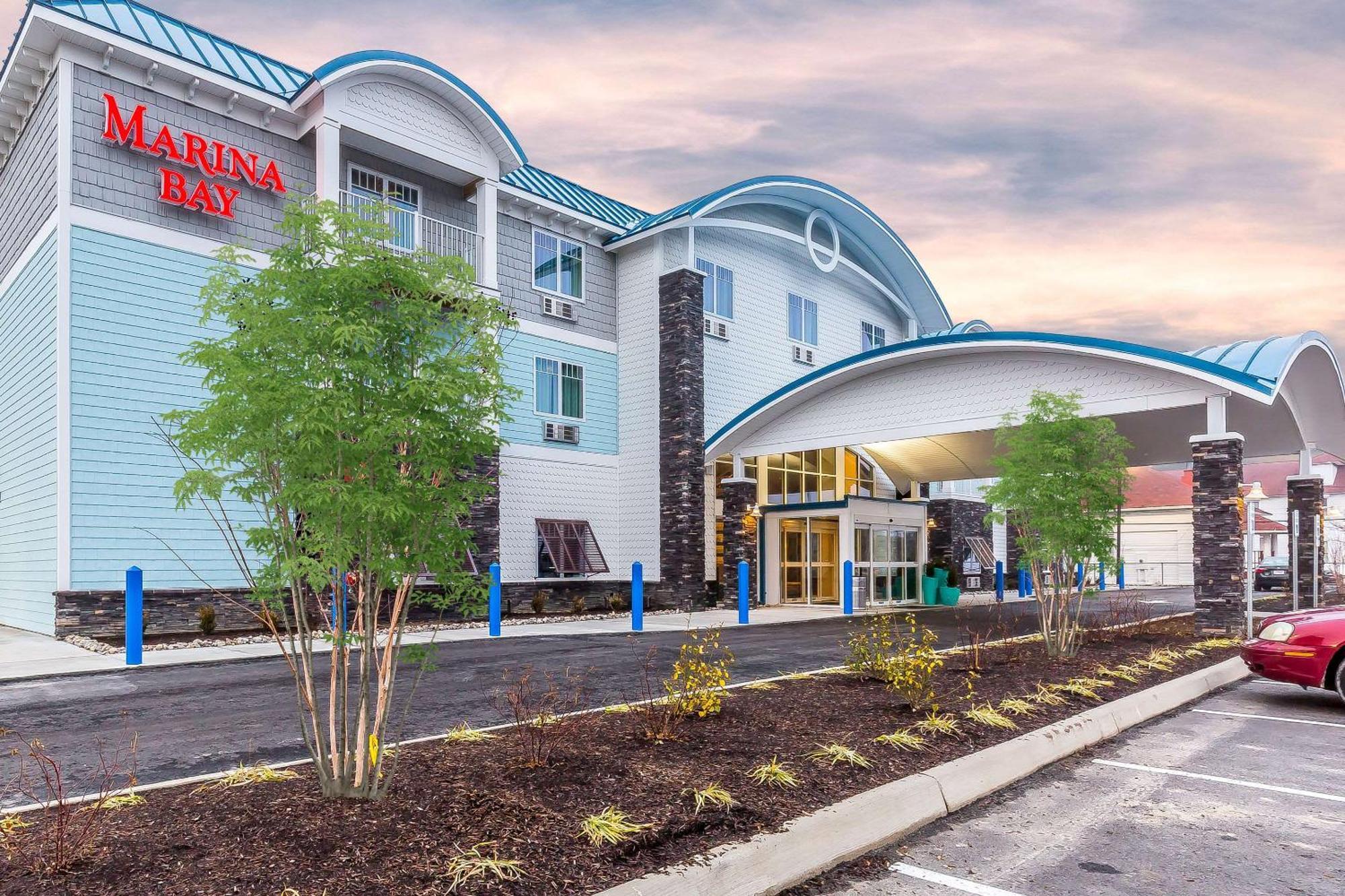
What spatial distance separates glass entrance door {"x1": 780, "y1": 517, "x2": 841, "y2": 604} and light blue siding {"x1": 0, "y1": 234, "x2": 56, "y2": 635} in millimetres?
18108

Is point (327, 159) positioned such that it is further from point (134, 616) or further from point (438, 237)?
point (134, 616)

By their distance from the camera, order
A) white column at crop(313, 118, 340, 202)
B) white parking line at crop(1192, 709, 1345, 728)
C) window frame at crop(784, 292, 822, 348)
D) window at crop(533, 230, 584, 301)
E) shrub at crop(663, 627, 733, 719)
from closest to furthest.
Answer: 1. shrub at crop(663, 627, 733, 719)
2. white parking line at crop(1192, 709, 1345, 728)
3. white column at crop(313, 118, 340, 202)
4. window at crop(533, 230, 584, 301)
5. window frame at crop(784, 292, 822, 348)

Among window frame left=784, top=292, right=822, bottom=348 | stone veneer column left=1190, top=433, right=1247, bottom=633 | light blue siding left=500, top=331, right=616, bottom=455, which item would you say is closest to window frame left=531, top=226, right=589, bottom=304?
light blue siding left=500, top=331, right=616, bottom=455

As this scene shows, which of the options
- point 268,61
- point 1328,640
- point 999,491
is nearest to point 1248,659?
point 1328,640

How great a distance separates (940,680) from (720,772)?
487cm

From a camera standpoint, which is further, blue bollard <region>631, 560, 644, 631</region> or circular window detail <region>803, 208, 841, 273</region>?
circular window detail <region>803, 208, 841, 273</region>

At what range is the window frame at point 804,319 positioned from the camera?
29.2 meters

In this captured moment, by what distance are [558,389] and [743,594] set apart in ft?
24.7

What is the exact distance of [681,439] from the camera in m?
24.0

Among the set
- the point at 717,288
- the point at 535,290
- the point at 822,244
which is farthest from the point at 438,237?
the point at 822,244

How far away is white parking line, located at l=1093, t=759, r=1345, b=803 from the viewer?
6.47m

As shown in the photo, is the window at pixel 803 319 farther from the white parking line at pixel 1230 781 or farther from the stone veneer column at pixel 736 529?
the white parking line at pixel 1230 781

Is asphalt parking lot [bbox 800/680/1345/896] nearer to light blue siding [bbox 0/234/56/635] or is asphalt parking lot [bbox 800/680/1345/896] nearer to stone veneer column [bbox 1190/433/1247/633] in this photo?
stone veneer column [bbox 1190/433/1247/633]

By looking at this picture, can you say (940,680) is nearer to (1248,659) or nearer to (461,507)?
(1248,659)
